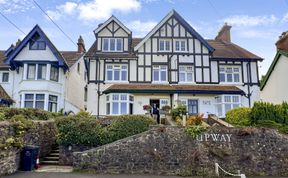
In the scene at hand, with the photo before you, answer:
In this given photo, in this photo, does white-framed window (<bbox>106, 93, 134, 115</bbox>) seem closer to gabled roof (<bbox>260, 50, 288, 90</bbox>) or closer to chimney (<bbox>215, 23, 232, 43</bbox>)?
chimney (<bbox>215, 23, 232, 43</bbox>)

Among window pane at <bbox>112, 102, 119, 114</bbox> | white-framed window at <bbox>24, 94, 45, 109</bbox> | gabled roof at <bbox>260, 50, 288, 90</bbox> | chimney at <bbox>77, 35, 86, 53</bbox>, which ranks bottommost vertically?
window pane at <bbox>112, 102, 119, 114</bbox>

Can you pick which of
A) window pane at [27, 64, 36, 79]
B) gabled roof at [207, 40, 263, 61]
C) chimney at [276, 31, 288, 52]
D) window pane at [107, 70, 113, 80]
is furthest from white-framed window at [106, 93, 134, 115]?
chimney at [276, 31, 288, 52]

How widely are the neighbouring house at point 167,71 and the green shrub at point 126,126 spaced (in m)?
8.55

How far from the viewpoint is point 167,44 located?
2564 cm

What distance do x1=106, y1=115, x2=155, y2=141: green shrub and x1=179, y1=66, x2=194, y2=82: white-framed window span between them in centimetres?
1094

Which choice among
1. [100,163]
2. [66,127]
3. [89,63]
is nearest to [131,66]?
[89,63]

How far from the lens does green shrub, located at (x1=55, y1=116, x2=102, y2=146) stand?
1456 cm

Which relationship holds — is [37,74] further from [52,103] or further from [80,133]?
[80,133]

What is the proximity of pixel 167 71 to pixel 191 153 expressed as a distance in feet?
42.0

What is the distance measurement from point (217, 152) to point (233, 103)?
1173 centimetres

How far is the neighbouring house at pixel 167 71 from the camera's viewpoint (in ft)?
79.0

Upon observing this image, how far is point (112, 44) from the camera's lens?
25781 millimetres

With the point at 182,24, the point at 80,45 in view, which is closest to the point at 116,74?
the point at 182,24

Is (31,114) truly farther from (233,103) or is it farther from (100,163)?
(233,103)
